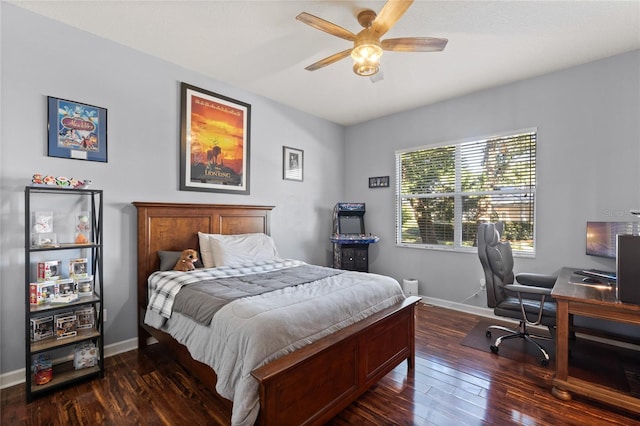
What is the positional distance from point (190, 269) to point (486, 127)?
381 cm

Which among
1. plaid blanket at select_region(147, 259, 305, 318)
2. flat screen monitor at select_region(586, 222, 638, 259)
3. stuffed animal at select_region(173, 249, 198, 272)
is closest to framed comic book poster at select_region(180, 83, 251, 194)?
stuffed animal at select_region(173, 249, 198, 272)

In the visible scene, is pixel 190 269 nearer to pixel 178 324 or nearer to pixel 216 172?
pixel 178 324

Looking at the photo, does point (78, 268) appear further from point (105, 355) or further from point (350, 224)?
point (350, 224)

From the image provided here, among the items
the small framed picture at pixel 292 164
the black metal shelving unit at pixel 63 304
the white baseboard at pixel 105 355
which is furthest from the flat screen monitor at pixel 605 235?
the white baseboard at pixel 105 355

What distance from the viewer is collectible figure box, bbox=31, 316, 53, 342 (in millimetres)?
2174

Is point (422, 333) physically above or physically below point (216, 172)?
below

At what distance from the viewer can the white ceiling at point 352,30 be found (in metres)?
2.25

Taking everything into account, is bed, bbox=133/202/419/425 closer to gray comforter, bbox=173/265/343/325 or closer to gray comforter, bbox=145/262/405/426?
gray comforter, bbox=145/262/405/426

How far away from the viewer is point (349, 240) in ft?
14.1

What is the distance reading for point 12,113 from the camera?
2.25 m

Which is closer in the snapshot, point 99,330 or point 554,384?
point 554,384

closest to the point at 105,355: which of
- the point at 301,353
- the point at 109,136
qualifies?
the point at 109,136

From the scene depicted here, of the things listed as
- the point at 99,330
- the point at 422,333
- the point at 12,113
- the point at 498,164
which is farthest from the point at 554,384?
the point at 12,113

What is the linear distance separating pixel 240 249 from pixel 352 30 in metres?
2.34
